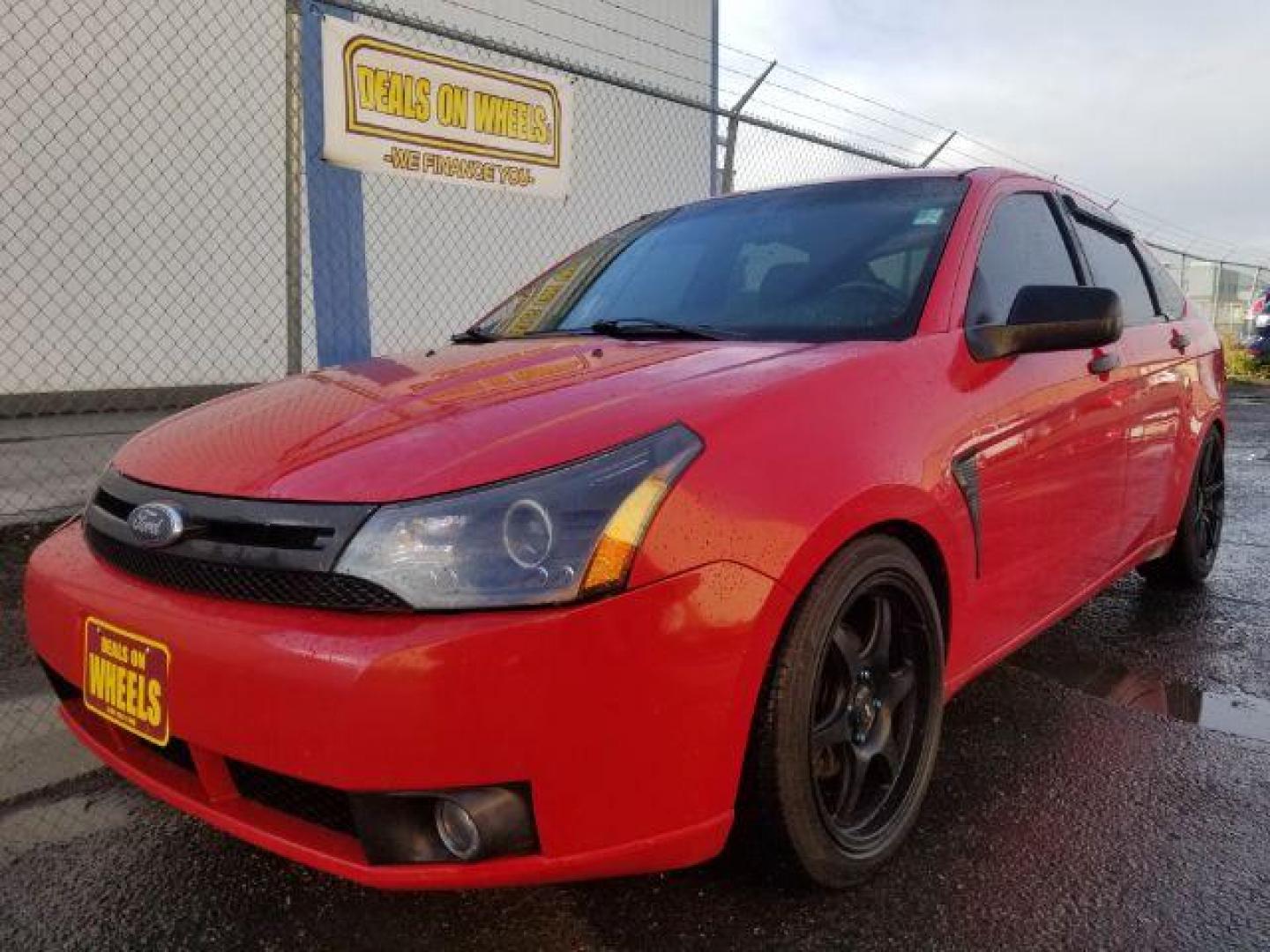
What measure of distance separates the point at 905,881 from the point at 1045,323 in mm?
1284

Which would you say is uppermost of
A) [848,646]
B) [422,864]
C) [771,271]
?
[771,271]

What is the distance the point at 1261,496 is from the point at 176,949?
6571mm

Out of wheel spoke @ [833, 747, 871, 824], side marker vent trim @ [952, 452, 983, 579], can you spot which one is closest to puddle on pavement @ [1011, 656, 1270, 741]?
side marker vent trim @ [952, 452, 983, 579]

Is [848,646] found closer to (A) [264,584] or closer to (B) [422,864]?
(B) [422,864]

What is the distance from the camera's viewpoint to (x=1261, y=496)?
6.25 metres

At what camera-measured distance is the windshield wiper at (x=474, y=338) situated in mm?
2846

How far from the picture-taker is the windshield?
2375 mm

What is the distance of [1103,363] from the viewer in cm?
284

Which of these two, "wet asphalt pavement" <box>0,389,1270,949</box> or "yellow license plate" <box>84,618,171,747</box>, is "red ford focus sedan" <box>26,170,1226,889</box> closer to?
"yellow license plate" <box>84,618,171,747</box>

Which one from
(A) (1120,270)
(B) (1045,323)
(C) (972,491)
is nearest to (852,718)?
(C) (972,491)

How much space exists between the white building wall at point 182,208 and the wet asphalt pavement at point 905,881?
20.4 feet

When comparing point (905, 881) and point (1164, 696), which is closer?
point (905, 881)

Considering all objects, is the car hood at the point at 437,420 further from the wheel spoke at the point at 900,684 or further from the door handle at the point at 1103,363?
the door handle at the point at 1103,363

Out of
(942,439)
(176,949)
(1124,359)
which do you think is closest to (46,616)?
(176,949)
